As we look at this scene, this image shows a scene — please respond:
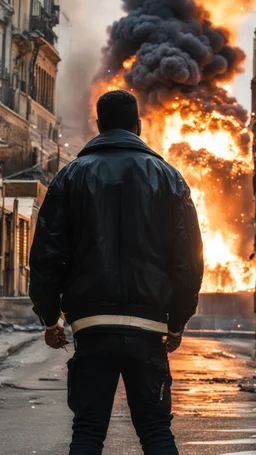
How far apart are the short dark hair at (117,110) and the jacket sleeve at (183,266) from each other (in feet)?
1.55

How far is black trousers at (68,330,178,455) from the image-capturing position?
5027 mm

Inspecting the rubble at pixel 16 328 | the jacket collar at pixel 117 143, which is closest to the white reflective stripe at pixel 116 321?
the jacket collar at pixel 117 143

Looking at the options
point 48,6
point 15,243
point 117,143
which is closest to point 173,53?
point 48,6

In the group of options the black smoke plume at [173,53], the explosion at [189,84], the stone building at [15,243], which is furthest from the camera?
the explosion at [189,84]

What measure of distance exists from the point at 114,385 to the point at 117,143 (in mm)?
1108

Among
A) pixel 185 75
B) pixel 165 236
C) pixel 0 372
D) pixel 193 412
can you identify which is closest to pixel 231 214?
pixel 185 75

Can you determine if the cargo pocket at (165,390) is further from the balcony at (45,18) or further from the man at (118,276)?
the balcony at (45,18)

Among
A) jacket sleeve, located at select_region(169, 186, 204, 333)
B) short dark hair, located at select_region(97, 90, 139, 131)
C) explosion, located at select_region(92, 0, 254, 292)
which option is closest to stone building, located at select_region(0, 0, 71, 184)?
explosion, located at select_region(92, 0, 254, 292)

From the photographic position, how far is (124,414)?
1121 centimetres

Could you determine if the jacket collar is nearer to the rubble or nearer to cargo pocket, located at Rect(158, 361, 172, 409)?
cargo pocket, located at Rect(158, 361, 172, 409)

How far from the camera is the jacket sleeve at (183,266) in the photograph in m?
5.25

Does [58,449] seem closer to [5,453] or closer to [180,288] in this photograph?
[5,453]

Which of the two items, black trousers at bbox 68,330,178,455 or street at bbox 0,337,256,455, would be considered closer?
black trousers at bbox 68,330,178,455

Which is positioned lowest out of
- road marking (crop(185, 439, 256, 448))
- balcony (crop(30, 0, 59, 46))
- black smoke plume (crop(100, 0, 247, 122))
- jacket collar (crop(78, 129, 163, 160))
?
road marking (crop(185, 439, 256, 448))
